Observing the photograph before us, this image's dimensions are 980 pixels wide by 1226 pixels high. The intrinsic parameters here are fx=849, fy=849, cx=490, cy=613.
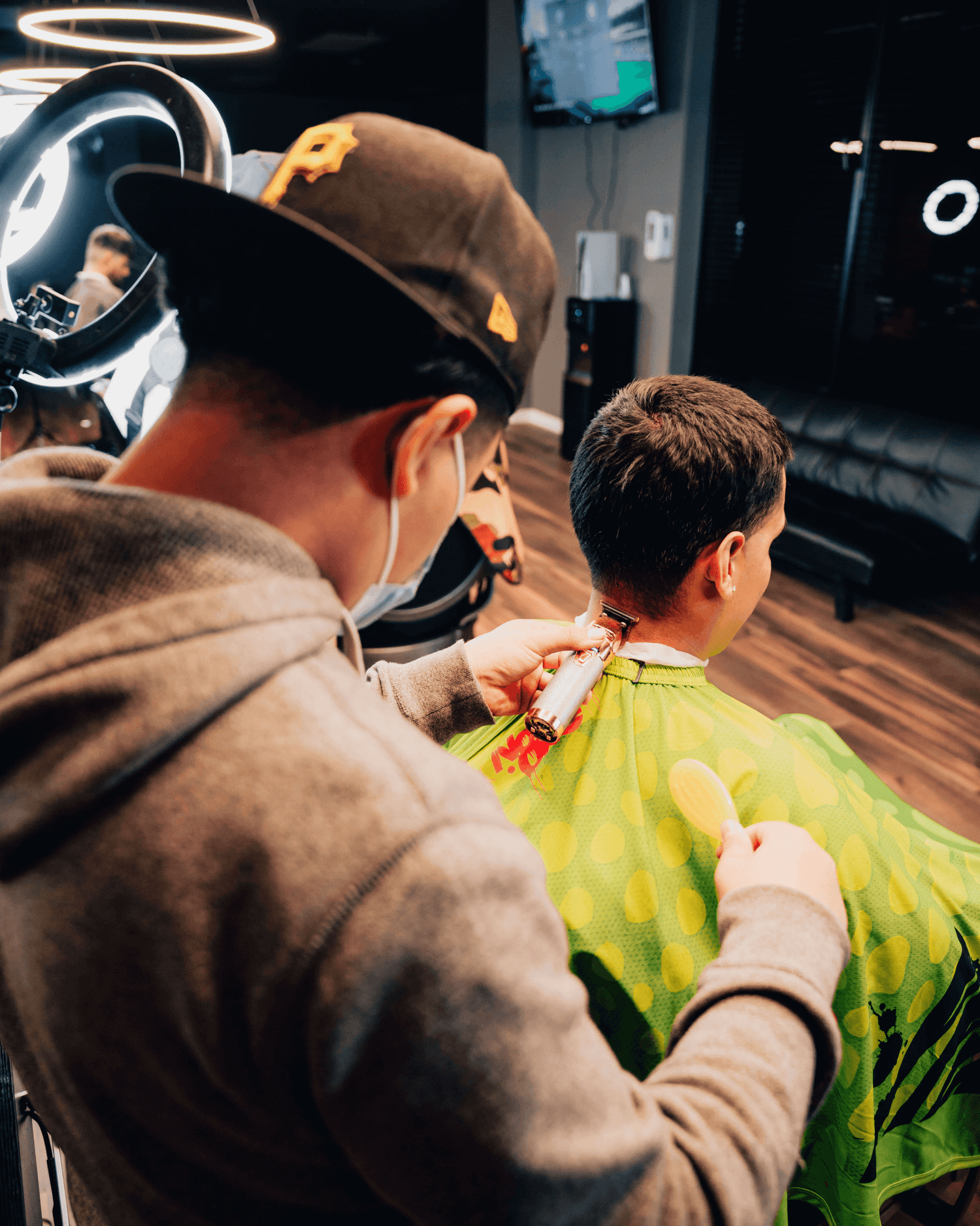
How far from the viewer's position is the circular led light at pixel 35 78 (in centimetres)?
187

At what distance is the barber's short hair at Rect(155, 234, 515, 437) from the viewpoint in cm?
52

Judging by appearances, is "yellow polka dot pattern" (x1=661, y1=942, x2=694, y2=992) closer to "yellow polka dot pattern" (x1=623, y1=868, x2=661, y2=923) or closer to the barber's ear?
"yellow polka dot pattern" (x1=623, y1=868, x2=661, y2=923)

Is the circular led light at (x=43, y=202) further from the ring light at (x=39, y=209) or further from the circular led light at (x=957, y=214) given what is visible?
the circular led light at (x=957, y=214)

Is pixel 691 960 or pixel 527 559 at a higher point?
pixel 691 960

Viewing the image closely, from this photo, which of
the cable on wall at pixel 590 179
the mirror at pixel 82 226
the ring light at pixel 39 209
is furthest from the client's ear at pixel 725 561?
the cable on wall at pixel 590 179

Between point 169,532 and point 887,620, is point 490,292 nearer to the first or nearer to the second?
point 169,532

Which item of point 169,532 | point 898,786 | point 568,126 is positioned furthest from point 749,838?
point 568,126

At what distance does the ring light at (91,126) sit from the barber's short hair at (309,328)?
678 mm

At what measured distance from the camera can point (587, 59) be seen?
5527 mm

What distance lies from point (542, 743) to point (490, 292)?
31.1 inches

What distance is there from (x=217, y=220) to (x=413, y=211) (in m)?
0.13

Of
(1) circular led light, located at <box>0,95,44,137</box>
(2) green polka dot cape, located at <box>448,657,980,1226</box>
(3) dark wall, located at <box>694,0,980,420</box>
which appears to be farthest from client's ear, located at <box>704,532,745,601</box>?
(3) dark wall, located at <box>694,0,980,420</box>

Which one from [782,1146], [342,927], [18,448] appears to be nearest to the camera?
[342,927]

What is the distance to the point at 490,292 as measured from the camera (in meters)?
0.60
